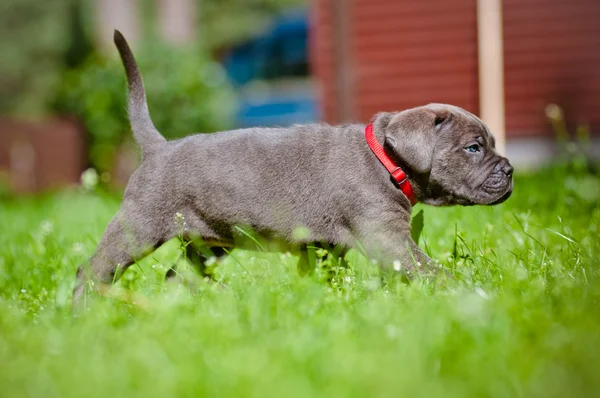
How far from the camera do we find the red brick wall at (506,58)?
1055 cm

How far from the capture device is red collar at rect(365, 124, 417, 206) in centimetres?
350

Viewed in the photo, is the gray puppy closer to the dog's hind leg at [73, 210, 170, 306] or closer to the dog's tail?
the dog's hind leg at [73, 210, 170, 306]

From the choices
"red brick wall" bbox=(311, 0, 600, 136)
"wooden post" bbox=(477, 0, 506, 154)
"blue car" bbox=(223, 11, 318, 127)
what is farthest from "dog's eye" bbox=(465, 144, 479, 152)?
"blue car" bbox=(223, 11, 318, 127)

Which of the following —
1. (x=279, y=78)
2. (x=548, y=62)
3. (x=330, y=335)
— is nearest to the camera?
(x=330, y=335)

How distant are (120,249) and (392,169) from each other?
4.87 ft

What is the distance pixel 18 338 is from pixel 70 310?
764mm

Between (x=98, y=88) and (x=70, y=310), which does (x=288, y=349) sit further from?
(x=98, y=88)

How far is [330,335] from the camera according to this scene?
2.44 m

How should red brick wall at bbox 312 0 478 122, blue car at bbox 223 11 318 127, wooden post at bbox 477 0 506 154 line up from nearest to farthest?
1. wooden post at bbox 477 0 506 154
2. red brick wall at bbox 312 0 478 122
3. blue car at bbox 223 11 318 127

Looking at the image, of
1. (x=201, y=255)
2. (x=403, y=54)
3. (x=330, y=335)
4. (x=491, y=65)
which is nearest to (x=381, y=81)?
(x=403, y=54)

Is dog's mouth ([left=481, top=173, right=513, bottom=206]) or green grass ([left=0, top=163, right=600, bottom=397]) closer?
green grass ([left=0, top=163, right=600, bottom=397])

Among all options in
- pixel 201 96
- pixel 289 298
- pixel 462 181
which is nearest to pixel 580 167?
pixel 462 181

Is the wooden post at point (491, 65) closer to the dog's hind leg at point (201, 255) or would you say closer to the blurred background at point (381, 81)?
the blurred background at point (381, 81)

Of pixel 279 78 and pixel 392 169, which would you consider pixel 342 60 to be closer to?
pixel 392 169
